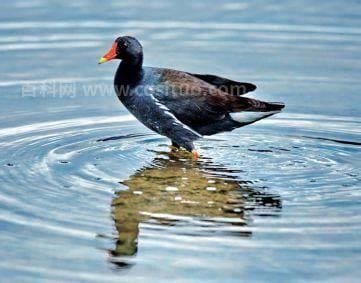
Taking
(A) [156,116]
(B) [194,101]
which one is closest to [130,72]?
(A) [156,116]

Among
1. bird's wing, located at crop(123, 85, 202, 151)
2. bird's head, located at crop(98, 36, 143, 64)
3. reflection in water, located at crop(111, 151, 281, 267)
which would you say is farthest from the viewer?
bird's head, located at crop(98, 36, 143, 64)

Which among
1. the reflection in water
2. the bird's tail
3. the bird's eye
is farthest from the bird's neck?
the bird's tail

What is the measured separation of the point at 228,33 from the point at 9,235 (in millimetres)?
6143

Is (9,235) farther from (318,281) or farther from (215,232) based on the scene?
(318,281)

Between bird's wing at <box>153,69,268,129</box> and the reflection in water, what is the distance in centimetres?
41

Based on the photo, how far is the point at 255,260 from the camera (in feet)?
21.2

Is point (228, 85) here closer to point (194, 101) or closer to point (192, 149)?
point (194, 101)

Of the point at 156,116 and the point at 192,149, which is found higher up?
the point at 156,116

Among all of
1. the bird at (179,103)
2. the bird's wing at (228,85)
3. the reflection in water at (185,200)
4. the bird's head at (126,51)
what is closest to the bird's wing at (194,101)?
the bird at (179,103)

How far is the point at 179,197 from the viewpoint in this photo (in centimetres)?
793

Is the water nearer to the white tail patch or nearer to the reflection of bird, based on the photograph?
the reflection of bird

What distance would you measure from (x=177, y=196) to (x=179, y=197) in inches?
1.3

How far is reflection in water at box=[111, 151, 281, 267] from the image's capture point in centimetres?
713

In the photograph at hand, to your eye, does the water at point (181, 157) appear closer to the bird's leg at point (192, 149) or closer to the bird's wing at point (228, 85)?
the bird's leg at point (192, 149)
